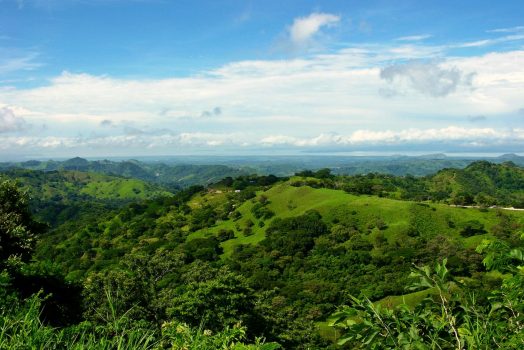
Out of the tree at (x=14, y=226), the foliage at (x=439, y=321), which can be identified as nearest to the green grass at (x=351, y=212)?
the tree at (x=14, y=226)

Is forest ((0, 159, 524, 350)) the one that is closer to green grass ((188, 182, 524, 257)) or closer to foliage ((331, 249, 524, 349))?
foliage ((331, 249, 524, 349))

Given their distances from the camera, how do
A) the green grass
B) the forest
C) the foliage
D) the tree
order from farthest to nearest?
the green grass < the tree < the forest < the foliage

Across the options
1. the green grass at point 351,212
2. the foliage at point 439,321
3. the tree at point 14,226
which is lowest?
the green grass at point 351,212

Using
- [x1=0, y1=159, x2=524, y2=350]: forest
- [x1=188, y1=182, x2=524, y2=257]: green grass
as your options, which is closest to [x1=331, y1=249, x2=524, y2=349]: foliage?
[x1=0, y1=159, x2=524, y2=350]: forest

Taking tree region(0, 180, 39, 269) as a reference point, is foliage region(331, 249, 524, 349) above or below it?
above

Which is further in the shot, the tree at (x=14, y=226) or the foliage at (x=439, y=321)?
the tree at (x=14, y=226)

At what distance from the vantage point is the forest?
490cm

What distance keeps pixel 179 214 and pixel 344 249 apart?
67149 mm

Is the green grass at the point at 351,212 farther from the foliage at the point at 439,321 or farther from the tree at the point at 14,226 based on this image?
the foliage at the point at 439,321

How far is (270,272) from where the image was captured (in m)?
82.7

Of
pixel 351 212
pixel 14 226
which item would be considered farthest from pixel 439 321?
pixel 351 212

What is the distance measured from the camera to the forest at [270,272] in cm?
490

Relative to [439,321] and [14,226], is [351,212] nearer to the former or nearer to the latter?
[14,226]

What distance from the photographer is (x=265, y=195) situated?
12950 cm
